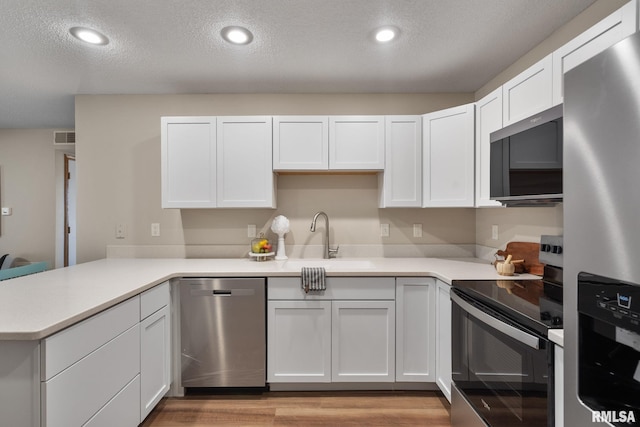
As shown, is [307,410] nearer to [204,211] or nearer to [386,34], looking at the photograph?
[204,211]

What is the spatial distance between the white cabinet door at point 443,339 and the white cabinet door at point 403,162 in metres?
0.74

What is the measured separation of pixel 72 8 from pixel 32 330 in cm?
162

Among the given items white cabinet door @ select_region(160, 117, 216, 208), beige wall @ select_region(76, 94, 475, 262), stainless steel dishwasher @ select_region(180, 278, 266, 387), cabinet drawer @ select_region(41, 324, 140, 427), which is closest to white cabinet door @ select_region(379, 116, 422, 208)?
beige wall @ select_region(76, 94, 475, 262)

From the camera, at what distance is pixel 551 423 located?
1058 mm

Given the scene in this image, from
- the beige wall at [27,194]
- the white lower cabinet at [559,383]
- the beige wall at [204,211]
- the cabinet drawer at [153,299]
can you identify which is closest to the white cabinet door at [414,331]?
the beige wall at [204,211]

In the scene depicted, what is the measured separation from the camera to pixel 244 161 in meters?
2.47

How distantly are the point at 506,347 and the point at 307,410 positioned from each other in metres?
1.35

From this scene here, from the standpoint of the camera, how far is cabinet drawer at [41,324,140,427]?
113 cm

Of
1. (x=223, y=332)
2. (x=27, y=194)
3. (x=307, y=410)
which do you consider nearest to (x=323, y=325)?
(x=307, y=410)

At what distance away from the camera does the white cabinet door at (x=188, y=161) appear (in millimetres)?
2471

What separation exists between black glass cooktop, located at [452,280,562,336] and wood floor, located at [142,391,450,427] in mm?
929

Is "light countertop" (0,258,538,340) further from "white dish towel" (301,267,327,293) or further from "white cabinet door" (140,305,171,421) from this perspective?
"white cabinet door" (140,305,171,421)

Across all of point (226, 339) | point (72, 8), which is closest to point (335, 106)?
point (72, 8)

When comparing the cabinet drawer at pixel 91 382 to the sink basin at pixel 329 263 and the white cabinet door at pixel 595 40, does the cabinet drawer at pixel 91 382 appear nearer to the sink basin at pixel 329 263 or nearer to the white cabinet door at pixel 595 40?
the sink basin at pixel 329 263
